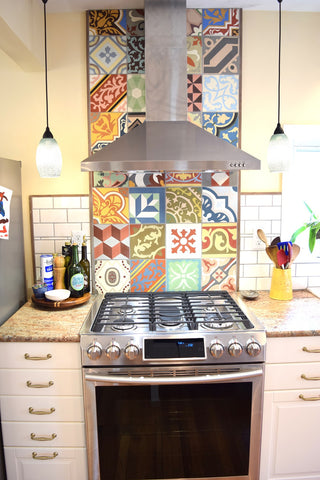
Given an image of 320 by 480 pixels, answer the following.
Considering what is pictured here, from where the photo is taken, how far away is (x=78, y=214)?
7.61 feet

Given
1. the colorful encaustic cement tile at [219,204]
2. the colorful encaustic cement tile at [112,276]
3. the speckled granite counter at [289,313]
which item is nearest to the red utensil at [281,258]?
the speckled granite counter at [289,313]

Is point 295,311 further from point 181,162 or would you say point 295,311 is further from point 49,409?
point 49,409

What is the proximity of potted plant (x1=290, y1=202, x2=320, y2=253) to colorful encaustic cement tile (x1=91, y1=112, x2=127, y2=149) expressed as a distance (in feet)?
4.13

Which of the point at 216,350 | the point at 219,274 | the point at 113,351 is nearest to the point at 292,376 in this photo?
the point at 216,350

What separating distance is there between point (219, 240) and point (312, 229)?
57cm

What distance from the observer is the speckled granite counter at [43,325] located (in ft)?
5.65

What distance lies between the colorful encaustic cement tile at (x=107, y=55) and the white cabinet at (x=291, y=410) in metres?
1.78

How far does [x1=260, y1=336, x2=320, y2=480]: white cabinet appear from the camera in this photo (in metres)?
1.79

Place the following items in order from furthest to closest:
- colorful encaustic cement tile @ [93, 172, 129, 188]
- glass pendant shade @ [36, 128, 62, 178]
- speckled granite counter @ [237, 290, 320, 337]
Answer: colorful encaustic cement tile @ [93, 172, 129, 188] < glass pendant shade @ [36, 128, 62, 178] < speckled granite counter @ [237, 290, 320, 337]

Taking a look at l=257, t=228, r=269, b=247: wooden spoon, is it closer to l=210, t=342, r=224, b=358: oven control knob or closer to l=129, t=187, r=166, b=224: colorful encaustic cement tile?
l=129, t=187, r=166, b=224: colorful encaustic cement tile

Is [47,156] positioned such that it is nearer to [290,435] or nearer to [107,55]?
[107,55]

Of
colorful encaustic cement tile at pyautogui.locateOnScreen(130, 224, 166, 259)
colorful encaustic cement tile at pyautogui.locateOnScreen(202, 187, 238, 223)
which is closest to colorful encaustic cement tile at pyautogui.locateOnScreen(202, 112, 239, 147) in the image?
colorful encaustic cement tile at pyautogui.locateOnScreen(202, 187, 238, 223)

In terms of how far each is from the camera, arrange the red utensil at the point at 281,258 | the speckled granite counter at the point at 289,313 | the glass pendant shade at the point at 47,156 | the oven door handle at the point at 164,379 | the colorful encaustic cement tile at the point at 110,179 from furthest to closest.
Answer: the colorful encaustic cement tile at the point at 110,179
the red utensil at the point at 281,258
the glass pendant shade at the point at 47,156
the speckled granite counter at the point at 289,313
the oven door handle at the point at 164,379

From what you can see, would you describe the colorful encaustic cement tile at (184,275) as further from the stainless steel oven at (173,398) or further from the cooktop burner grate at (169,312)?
the stainless steel oven at (173,398)
